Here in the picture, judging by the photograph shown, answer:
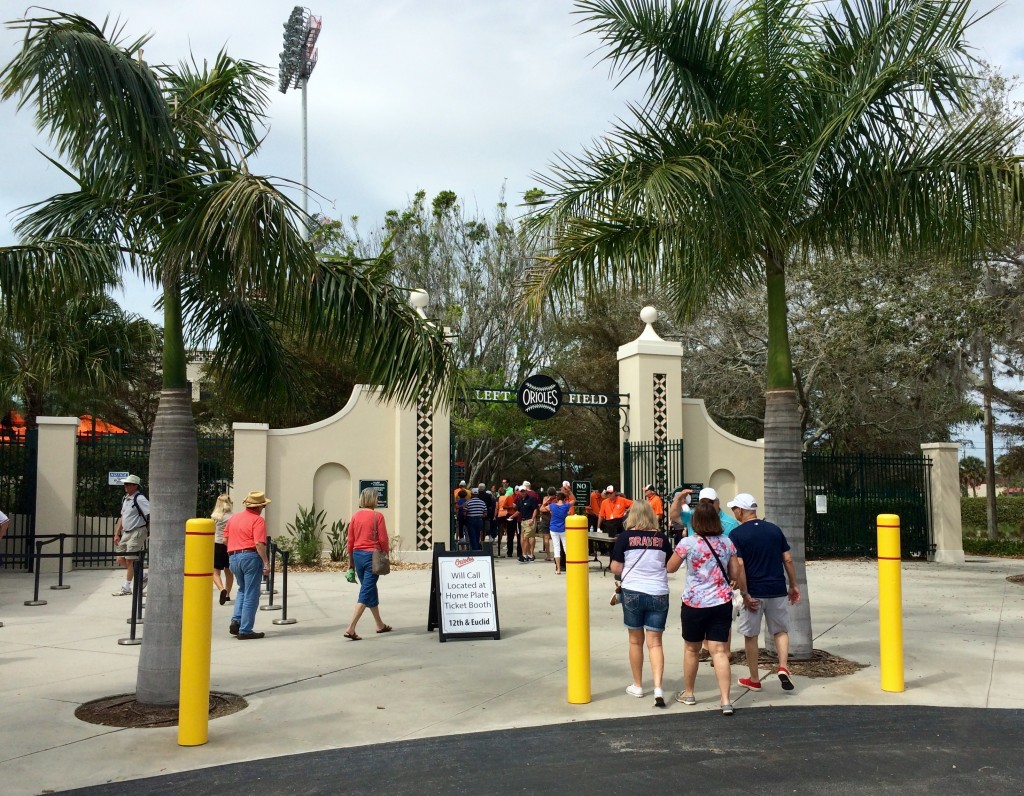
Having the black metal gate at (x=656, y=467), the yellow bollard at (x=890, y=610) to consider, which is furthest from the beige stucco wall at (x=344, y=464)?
the yellow bollard at (x=890, y=610)

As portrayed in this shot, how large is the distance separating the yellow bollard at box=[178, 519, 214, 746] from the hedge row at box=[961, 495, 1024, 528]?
36632 mm

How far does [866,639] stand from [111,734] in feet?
25.3

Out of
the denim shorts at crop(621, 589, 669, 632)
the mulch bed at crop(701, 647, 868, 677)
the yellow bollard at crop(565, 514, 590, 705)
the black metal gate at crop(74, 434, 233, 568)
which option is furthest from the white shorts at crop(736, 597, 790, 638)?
the black metal gate at crop(74, 434, 233, 568)

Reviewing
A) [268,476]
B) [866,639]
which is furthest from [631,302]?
[866,639]

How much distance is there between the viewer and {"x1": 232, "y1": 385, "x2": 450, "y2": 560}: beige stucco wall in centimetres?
1883

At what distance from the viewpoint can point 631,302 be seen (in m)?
32.6

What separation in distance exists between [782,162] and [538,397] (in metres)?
11.3

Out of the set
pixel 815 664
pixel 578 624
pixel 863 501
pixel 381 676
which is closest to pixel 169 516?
pixel 381 676

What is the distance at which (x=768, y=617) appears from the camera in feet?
27.1

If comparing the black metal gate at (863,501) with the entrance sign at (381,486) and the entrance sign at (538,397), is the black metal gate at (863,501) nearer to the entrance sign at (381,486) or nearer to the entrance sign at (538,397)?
the entrance sign at (538,397)

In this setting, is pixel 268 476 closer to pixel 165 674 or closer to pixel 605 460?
pixel 165 674

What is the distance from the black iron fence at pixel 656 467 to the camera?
68.5ft

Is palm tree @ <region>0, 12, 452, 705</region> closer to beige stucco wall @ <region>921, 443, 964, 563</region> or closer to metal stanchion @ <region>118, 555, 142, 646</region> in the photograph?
metal stanchion @ <region>118, 555, 142, 646</region>

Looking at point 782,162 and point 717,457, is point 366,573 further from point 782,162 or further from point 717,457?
point 717,457
